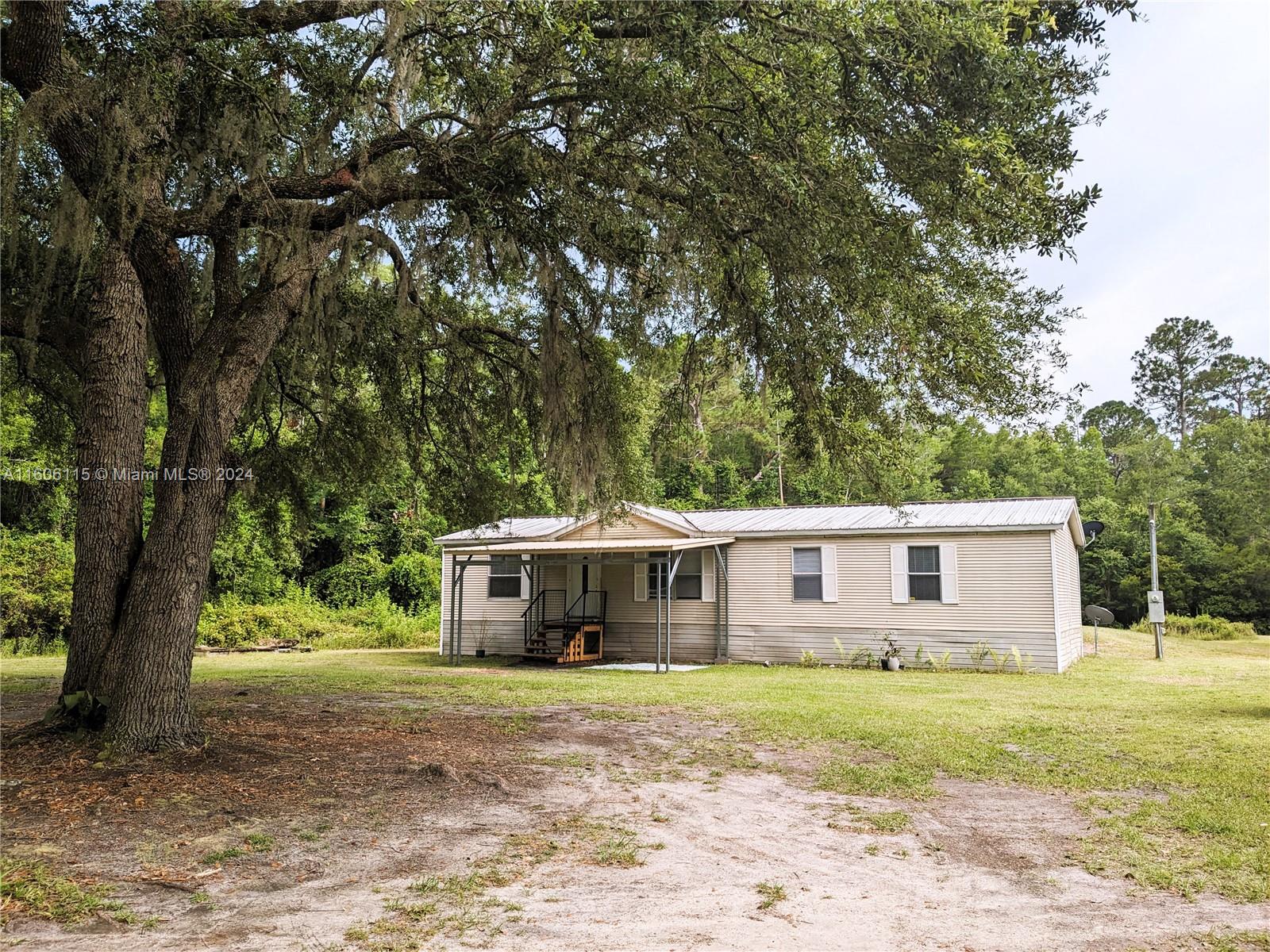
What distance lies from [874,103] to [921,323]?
1.78m

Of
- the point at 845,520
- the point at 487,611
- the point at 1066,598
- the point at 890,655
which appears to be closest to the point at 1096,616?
the point at 1066,598

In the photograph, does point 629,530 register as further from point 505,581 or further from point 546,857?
point 546,857

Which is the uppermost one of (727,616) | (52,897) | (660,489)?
(660,489)

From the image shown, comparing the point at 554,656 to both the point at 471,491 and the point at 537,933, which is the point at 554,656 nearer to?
the point at 471,491

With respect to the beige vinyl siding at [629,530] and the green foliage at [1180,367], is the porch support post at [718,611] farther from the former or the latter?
the green foliage at [1180,367]

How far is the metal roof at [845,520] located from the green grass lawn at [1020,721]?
254cm

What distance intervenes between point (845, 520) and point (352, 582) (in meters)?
14.6

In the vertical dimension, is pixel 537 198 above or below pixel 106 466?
above

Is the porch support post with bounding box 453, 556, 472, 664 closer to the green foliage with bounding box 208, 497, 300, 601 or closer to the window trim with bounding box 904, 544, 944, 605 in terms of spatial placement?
the green foliage with bounding box 208, 497, 300, 601

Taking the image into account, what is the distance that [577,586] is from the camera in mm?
17547

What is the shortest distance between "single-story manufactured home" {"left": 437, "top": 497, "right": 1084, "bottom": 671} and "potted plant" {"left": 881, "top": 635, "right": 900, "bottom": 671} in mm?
97

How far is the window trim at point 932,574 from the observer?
15.0m

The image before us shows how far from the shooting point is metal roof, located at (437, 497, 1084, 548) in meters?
14.7

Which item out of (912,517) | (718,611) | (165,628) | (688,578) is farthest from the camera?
(688,578)
